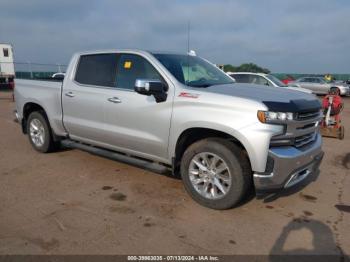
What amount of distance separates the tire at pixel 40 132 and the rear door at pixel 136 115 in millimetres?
1702

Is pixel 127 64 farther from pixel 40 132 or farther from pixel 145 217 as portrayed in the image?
pixel 40 132

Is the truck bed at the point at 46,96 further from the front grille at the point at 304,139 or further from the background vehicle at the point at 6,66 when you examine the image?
the background vehicle at the point at 6,66

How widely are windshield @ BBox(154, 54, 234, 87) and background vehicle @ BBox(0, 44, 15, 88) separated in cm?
2402

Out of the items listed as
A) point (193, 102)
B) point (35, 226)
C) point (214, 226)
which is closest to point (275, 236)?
point (214, 226)

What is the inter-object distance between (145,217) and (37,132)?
11.6 ft

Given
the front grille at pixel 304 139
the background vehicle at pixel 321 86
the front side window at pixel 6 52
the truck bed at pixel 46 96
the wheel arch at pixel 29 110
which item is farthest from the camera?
the background vehicle at pixel 321 86

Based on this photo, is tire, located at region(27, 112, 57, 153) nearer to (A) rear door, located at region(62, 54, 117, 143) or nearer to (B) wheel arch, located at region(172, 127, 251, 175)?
(A) rear door, located at region(62, 54, 117, 143)

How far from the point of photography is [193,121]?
13.3 ft

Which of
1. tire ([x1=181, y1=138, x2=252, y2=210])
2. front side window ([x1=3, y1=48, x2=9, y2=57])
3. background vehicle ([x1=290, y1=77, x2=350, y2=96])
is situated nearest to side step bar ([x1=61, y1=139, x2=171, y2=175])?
tire ([x1=181, y1=138, x2=252, y2=210])

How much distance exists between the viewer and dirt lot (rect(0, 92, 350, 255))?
333 cm

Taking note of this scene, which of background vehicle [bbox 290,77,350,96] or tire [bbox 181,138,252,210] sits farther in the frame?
background vehicle [bbox 290,77,350,96]

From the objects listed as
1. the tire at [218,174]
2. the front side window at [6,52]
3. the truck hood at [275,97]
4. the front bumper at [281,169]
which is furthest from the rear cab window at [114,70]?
the front side window at [6,52]

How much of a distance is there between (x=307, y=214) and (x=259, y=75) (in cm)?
1085

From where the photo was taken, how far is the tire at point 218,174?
A: 3861 mm
